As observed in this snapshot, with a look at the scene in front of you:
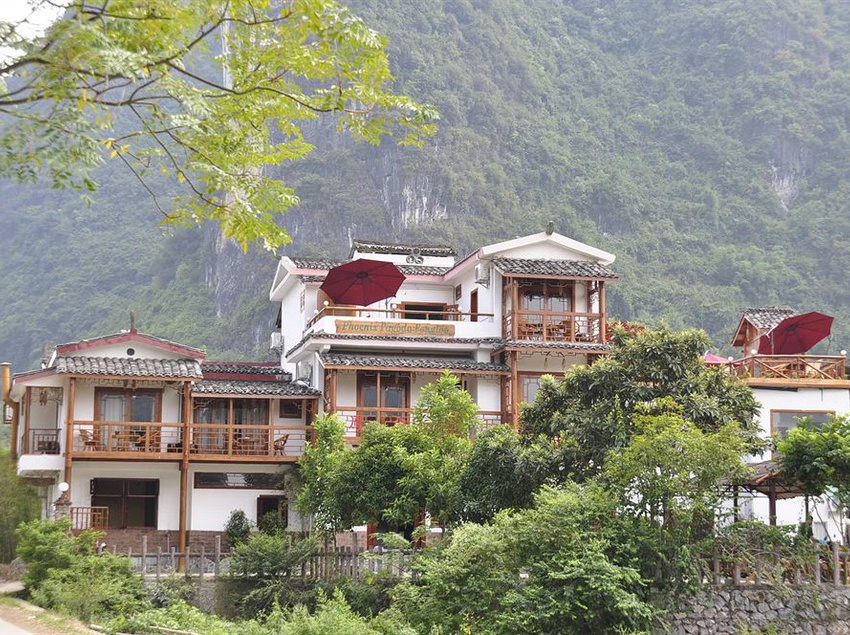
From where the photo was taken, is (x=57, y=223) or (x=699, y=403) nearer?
(x=699, y=403)

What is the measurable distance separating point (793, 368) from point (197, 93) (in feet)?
85.0

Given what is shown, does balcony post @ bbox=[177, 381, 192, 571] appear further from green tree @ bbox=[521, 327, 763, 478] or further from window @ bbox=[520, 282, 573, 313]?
green tree @ bbox=[521, 327, 763, 478]

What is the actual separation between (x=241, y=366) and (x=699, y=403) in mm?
17681

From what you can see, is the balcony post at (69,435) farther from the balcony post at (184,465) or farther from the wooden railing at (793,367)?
the wooden railing at (793,367)

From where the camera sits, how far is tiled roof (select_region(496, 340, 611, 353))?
1316 inches

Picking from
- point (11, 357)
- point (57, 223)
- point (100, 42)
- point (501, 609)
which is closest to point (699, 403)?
point (501, 609)

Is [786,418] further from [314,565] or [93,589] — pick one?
[93,589]

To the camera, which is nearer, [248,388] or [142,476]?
[142,476]

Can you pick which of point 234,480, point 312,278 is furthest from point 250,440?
point 312,278

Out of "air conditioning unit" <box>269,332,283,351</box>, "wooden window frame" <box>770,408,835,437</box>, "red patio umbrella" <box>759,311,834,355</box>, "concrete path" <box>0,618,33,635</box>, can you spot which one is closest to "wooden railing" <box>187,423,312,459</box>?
"air conditioning unit" <box>269,332,283,351</box>

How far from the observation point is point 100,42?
8344 millimetres

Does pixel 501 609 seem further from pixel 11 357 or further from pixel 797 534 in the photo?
pixel 11 357

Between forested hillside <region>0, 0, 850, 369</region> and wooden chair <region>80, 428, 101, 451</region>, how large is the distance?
162 ft

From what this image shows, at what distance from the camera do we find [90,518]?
30906 millimetres
